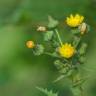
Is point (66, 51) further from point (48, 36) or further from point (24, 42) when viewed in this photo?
point (24, 42)

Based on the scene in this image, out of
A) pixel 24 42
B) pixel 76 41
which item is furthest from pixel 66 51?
pixel 24 42

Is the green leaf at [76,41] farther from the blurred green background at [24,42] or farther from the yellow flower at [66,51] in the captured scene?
the blurred green background at [24,42]

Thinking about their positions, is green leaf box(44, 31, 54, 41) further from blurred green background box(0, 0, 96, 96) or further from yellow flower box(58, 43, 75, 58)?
blurred green background box(0, 0, 96, 96)

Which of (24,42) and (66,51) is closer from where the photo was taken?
(66,51)

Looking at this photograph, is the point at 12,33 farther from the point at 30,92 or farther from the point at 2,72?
the point at 30,92

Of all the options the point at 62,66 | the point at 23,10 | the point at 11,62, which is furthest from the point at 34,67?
the point at 62,66

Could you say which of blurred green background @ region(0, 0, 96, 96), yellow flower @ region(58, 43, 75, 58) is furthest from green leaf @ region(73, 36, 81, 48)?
blurred green background @ region(0, 0, 96, 96)

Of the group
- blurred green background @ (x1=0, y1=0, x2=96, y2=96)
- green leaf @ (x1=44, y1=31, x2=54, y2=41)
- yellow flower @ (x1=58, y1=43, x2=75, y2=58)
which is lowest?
blurred green background @ (x1=0, y1=0, x2=96, y2=96)

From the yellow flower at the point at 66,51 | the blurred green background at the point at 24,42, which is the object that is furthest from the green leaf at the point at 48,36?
the blurred green background at the point at 24,42
